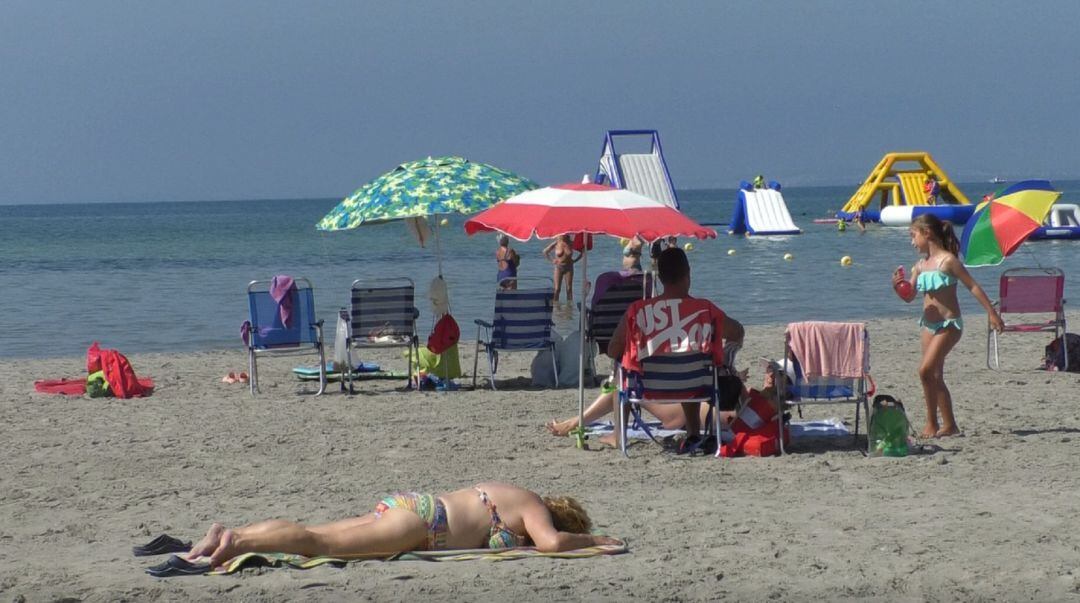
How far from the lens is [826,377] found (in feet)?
21.7

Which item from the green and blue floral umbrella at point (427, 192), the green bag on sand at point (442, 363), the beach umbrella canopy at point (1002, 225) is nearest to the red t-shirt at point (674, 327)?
the beach umbrella canopy at point (1002, 225)

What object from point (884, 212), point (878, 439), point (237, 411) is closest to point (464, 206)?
point (237, 411)

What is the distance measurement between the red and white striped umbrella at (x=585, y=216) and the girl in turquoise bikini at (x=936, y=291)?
3.79 feet

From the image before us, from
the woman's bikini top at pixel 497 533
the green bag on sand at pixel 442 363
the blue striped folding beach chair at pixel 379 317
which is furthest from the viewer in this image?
the green bag on sand at pixel 442 363

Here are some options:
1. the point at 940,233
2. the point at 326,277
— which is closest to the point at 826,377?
the point at 940,233

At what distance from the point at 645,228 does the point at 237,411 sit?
333 centimetres

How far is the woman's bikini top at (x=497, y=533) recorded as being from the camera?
4.68 meters

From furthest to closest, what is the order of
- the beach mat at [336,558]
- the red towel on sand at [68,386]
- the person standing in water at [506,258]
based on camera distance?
1. the person standing in water at [506,258]
2. the red towel on sand at [68,386]
3. the beach mat at [336,558]

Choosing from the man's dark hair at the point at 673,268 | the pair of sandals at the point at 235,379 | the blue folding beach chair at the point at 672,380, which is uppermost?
the man's dark hair at the point at 673,268

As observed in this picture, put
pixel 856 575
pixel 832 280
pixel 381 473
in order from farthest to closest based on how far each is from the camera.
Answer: pixel 832 280 → pixel 381 473 → pixel 856 575

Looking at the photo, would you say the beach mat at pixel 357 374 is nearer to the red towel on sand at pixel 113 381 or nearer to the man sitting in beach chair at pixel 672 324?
the red towel on sand at pixel 113 381

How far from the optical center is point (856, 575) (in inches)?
180

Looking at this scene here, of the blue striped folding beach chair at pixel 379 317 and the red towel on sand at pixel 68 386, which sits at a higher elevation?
the blue striped folding beach chair at pixel 379 317

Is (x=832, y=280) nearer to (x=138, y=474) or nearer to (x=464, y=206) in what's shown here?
(x=464, y=206)
